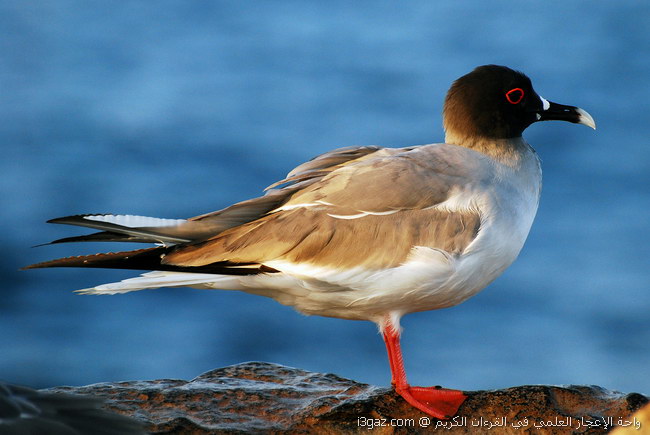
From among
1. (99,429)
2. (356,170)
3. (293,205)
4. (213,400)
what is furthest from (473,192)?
(99,429)

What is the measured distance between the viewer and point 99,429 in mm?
4828

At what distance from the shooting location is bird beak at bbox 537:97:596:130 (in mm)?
7211

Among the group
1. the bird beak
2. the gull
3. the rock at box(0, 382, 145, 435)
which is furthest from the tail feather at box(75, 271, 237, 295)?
the bird beak

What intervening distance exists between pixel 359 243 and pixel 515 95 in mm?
1849

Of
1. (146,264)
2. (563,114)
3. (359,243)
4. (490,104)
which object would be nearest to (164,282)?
(146,264)

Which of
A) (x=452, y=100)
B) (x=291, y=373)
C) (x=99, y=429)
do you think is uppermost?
(x=452, y=100)

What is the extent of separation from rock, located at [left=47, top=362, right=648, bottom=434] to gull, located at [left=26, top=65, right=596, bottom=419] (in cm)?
19

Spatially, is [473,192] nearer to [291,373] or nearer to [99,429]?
[291,373]

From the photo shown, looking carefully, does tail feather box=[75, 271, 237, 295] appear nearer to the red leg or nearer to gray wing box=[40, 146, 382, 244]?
gray wing box=[40, 146, 382, 244]

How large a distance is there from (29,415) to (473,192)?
2.96 metres

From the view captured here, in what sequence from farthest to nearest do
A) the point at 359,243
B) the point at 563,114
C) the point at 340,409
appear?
1. the point at 563,114
2. the point at 359,243
3. the point at 340,409

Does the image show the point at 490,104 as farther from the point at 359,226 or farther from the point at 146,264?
the point at 146,264

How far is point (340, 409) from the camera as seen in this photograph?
569cm

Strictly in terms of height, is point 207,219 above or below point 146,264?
above
